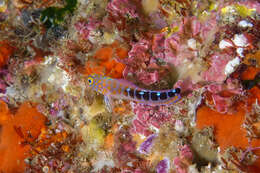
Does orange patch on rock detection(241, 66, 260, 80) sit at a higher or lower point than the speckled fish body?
higher

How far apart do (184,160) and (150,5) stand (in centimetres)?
367

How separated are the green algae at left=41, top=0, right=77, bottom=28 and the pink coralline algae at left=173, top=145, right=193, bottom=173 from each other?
561 cm

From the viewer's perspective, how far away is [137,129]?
473cm

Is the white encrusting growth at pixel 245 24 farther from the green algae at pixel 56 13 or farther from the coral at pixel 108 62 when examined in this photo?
the green algae at pixel 56 13

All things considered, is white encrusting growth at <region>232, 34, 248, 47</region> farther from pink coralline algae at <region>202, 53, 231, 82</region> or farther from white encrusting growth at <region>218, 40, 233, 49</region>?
pink coralline algae at <region>202, 53, 231, 82</region>

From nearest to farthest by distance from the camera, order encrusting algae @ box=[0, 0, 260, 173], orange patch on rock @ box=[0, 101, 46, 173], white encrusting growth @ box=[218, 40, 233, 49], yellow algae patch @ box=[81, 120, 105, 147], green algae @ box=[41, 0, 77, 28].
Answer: white encrusting growth @ box=[218, 40, 233, 49] → encrusting algae @ box=[0, 0, 260, 173] → yellow algae patch @ box=[81, 120, 105, 147] → orange patch on rock @ box=[0, 101, 46, 173] → green algae @ box=[41, 0, 77, 28]

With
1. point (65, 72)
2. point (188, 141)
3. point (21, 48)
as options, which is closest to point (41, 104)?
point (65, 72)

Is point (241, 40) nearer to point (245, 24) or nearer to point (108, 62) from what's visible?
point (245, 24)

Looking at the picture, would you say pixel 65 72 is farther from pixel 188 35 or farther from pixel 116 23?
pixel 188 35

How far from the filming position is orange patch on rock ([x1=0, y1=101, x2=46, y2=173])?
240 inches

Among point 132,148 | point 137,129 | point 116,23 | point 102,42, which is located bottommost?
point 132,148

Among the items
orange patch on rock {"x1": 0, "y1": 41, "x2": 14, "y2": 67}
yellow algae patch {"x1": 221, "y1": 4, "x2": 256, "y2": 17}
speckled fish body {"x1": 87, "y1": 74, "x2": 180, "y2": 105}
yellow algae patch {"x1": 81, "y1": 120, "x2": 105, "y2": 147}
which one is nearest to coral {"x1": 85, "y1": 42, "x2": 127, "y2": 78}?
speckled fish body {"x1": 87, "y1": 74, "x2": 180, "y2": 105}

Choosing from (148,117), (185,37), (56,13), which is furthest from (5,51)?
(185,37)

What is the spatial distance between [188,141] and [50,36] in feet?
17.9
